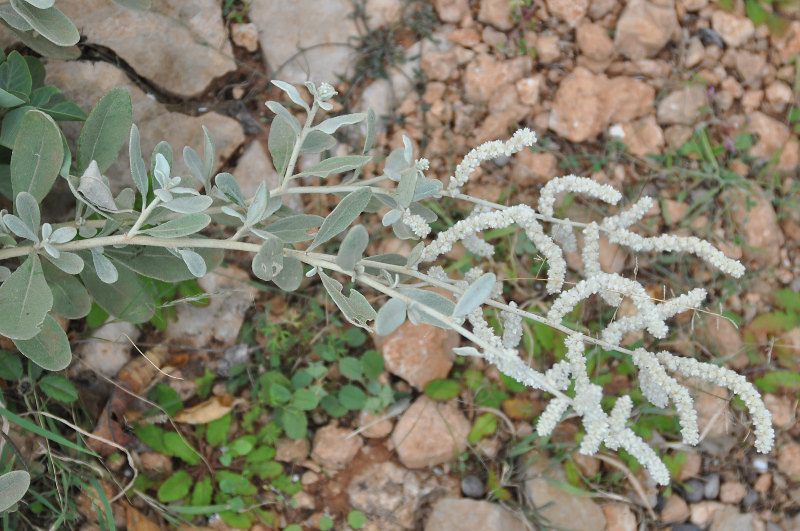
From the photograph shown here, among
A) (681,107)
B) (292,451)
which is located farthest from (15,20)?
(681,107)

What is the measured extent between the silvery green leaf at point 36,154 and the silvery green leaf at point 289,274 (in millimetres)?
545

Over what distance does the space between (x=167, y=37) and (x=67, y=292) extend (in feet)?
3.18

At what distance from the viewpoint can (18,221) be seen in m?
1.42

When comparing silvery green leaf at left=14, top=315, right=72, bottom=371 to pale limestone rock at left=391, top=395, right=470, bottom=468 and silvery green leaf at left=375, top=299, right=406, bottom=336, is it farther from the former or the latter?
pale limestone rock at left=391, top=395, right=470, bottom=468

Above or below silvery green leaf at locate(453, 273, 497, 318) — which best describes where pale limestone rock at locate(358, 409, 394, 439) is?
below

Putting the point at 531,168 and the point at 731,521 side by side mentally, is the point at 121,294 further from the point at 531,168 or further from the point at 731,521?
the point at 731,521

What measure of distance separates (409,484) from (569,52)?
5.50 feet

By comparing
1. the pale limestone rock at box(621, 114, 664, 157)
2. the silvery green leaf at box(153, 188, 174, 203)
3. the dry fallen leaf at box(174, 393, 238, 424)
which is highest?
the silvery green leaf at box(153, 188, 174, 203)

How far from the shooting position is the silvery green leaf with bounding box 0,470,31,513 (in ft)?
5.08

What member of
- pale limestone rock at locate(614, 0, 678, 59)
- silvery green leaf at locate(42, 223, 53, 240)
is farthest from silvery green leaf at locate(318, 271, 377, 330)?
pale limestone rock at locate(614, 0, 678, 59)

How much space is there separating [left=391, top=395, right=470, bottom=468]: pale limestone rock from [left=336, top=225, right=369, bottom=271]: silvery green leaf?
104cm

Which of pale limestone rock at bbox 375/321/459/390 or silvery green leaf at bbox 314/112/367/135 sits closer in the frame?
silvery green leaf at bbox 314/112/367/135

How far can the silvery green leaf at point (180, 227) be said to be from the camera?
1427mm

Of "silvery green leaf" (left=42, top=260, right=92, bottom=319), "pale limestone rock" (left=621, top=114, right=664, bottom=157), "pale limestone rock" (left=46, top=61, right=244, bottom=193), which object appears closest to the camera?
"silvery green leaf" (left=42, top=260, right=92, bottom=319)
